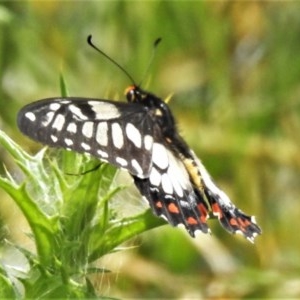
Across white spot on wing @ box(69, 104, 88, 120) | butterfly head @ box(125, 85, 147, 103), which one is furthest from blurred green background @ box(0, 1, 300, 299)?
white spot on wing @ box(69, 104, 88, 120)

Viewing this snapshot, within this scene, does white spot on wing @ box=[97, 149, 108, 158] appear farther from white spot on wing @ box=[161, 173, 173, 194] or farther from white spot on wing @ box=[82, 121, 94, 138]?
white spot on wing @ box=[161, 173, 173, 194]

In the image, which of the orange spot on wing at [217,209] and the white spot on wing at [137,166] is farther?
the orange spot on wing at [217,209]

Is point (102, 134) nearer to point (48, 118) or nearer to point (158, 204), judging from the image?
point (48, 118)

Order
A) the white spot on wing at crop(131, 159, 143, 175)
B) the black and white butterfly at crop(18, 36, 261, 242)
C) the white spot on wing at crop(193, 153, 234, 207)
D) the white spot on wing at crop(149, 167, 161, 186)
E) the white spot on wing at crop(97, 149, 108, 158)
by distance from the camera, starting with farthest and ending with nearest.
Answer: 1. the white spot on wing at crop(193, 153, 234, 207)
2. the white spot on wing at crop(149, 167, 161, 186)
3. the white spot on wing at crop(131, 159, 143, 175)
4. the black and white butterfly at crop(18, 36, 261, 242)
5. the white spot on wing at crop(97, 149, 108, 158)

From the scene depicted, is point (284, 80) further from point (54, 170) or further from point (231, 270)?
point (54, 170)

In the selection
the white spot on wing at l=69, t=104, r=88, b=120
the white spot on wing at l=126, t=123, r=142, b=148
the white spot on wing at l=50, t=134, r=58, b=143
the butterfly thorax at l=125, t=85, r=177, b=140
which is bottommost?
the white spot on wing at l=50, t=134, r=58, b=143

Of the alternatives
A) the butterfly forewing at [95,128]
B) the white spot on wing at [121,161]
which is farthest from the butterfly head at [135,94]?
the white spot on wing at [121,161]

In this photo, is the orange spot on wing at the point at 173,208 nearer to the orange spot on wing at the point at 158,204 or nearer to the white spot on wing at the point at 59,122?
the orange spot on wing at the point at 158,204

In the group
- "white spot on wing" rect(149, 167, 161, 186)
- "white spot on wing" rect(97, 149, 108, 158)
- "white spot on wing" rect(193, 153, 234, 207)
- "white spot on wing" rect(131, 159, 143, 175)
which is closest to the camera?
"white spot on wing" rect(97, 149, 108, 158)

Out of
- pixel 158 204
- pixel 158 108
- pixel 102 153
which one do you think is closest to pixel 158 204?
pixel 158 204
